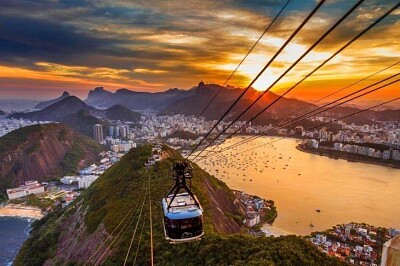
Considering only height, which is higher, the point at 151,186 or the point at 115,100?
the point at 115,100

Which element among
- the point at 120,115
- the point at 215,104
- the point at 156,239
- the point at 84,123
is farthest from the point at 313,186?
the point at 120,115

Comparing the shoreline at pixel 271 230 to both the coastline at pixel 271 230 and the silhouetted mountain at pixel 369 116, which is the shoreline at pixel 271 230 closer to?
the coastline at pixel 271 230

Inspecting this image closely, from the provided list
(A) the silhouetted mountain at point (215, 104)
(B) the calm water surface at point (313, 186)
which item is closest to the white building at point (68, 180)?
(B) the calm water surface at point (313, 186)

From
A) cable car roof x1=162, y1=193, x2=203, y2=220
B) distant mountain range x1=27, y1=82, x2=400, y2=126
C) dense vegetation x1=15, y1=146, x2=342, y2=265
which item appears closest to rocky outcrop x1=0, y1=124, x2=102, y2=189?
dense vegetation x1=15, y1=146, x2=342, y2=265

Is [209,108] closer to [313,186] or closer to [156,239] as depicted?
[313,186]

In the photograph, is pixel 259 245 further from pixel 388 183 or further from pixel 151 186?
pixel 388 183

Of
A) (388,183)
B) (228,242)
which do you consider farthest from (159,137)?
(228,242)
